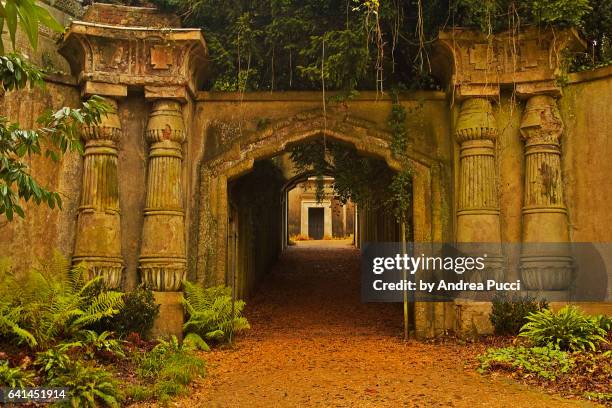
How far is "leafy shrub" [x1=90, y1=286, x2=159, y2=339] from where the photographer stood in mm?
7794

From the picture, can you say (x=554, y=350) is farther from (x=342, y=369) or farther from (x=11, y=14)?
(x=11, y=14)

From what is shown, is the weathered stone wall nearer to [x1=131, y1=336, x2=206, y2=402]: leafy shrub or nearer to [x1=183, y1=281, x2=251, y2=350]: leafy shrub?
[x1=183, y1=281, x2=251, y2=350]: leafy shrub

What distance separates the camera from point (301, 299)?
13.7 meters

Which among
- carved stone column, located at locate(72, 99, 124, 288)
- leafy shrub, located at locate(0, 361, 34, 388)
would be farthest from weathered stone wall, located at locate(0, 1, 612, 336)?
leafy shrub, located at locate(0, 361, 34, 388)

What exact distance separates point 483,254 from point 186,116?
4.71m

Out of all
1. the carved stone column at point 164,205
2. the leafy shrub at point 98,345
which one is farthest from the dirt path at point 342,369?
the carved stone column at point 164,205

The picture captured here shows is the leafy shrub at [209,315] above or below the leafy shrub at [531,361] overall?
above

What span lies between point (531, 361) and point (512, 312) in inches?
51.9

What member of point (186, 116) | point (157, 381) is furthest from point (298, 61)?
point (157, 381)

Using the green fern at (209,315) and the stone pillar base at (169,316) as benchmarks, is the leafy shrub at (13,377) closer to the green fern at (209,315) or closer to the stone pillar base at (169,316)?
the stone pillar base at (169,316)

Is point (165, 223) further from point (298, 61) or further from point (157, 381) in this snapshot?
point (298, 61)

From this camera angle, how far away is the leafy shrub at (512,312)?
316 inches

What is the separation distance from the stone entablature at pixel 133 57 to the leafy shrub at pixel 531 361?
5.43 metres

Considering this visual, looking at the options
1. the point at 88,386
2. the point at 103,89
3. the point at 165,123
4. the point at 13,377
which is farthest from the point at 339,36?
the point at 13,377
